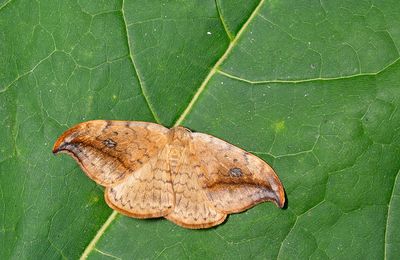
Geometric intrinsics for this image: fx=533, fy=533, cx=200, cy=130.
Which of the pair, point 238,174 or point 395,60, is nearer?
point 395,60

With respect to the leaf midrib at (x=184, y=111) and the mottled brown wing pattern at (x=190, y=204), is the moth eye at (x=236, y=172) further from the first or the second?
the leaf midrib at (x=184, y=111)

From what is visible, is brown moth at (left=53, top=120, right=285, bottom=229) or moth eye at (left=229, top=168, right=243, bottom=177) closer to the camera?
brown moth at (left=53, top=120, right=285, bottom=229)

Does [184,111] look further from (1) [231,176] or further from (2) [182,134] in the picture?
(1) [231,176]

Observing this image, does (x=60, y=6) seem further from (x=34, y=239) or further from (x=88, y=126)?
(x=34, y=239)

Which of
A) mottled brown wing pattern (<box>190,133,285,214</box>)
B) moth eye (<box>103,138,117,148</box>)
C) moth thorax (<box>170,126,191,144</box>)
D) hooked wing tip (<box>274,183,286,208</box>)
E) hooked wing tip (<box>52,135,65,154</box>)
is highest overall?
hooked wing tip (<box>52,135,65,154</box>)

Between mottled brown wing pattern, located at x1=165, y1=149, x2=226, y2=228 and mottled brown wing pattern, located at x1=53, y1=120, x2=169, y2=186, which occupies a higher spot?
mottled brown wing pattern, located at x1=53, y1=120, x2=169, y2=186

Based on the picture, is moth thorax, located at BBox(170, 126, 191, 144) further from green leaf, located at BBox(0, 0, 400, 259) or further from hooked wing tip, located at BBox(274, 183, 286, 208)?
hooked wing tip, located at BBox(274, 183, 286, 208)

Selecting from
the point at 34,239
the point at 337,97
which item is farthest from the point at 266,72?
the point at 34,239

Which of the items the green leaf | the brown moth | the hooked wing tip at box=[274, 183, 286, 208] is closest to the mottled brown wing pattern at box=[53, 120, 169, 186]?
the brown moth
